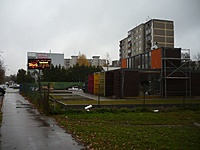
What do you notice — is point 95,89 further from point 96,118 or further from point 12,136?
point 12,136

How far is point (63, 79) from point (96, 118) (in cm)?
6994

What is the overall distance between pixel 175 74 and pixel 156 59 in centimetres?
342

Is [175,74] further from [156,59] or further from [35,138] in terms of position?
[35,138]

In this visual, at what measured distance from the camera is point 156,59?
35.5 meters

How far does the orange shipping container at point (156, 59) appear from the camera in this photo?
34.5m

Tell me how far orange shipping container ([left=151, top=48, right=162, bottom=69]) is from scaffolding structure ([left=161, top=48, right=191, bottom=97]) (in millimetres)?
623

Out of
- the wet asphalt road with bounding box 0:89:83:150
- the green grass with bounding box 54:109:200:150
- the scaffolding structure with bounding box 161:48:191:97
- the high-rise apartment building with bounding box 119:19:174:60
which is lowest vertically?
the wet asphalt road with bounding box 0:89:83:150

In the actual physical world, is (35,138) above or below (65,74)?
below

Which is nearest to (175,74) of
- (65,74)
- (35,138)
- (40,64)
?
(40,64)

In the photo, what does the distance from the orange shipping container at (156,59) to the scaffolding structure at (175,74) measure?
623 mm

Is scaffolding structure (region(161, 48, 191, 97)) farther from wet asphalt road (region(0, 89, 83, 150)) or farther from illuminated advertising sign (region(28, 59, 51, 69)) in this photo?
wet asphalt road (region(0, 89, 83, 150))

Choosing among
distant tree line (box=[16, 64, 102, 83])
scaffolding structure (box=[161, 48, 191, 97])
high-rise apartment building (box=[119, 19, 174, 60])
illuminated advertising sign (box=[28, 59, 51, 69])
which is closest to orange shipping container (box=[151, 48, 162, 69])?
scaffolding structure (box=[161, 48, 191, 97])

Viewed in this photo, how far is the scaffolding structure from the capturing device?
3334cm

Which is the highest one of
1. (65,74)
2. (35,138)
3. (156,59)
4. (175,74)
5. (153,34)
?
(153,34)
